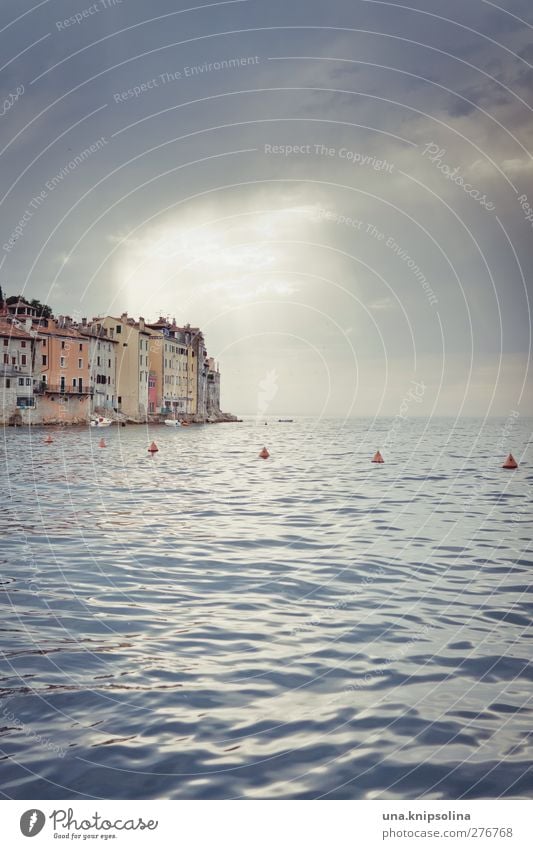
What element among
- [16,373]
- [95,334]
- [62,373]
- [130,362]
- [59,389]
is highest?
[95,334]

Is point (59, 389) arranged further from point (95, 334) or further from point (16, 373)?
point (95, 334)

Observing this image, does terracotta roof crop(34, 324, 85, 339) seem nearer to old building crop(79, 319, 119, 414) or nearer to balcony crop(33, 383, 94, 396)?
old building crop(79, 319, 119, 414)

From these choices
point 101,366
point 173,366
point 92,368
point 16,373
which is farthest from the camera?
point 173,366

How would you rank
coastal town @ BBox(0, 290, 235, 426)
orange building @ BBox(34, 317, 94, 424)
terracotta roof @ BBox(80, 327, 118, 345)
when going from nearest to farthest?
coastal town @ BBox(0, 290, 235, 426) → orange building @ BBox(34, 317, 94, 424) → terracotta roof @ BBox(80, 327, 118, 345)

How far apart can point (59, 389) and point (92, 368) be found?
706cm

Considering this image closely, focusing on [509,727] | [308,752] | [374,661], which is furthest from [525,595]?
[308,752]

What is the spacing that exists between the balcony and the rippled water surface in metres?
68.4

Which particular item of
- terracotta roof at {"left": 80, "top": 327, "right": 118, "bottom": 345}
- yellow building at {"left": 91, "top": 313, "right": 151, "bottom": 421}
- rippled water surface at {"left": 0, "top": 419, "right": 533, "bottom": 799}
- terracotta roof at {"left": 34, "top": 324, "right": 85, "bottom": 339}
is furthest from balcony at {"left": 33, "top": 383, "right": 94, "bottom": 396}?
A: rippled water surface at {"left": 0, "top": 419, "right": 533, "bottom": 799}

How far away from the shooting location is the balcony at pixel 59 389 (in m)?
82.8

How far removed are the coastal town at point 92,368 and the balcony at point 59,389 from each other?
0.35 feet

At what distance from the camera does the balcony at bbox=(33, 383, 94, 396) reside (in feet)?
272

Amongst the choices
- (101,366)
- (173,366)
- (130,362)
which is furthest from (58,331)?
(173,366)

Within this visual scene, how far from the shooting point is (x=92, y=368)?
302ft
